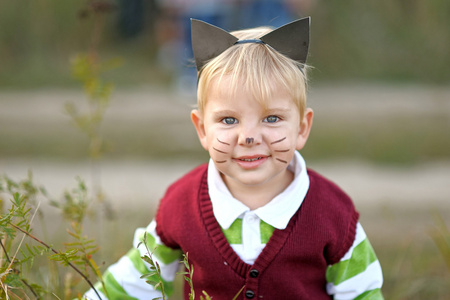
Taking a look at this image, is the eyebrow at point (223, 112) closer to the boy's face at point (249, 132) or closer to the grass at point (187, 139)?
the boy's face at point (249, 132)

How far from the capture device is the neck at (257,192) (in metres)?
2.10

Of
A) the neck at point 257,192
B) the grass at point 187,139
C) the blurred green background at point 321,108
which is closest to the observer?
the neck at point 257,192

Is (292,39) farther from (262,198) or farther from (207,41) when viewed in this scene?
(262,198)

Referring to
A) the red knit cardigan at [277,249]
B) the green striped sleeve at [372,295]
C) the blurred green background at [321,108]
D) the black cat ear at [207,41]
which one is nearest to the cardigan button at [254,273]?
the red knit cardigan at [277,249]

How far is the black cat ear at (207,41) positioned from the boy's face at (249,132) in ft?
0.43

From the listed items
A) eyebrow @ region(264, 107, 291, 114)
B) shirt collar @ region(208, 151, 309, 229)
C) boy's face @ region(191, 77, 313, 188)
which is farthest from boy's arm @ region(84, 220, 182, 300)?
eyebrow @ region(264, 107, 291, 114)

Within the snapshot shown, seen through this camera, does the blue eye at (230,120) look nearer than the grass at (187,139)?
Yes

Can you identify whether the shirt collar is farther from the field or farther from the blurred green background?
the field

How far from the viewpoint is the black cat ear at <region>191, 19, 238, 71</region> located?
6.59 feet

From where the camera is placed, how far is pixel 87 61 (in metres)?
2.76

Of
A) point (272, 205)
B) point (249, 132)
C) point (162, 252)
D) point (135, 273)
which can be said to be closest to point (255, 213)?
point (272, 205)

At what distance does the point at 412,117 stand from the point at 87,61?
4933mm

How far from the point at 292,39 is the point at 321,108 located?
5544 mm

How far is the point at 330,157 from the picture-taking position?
18.1 ft
